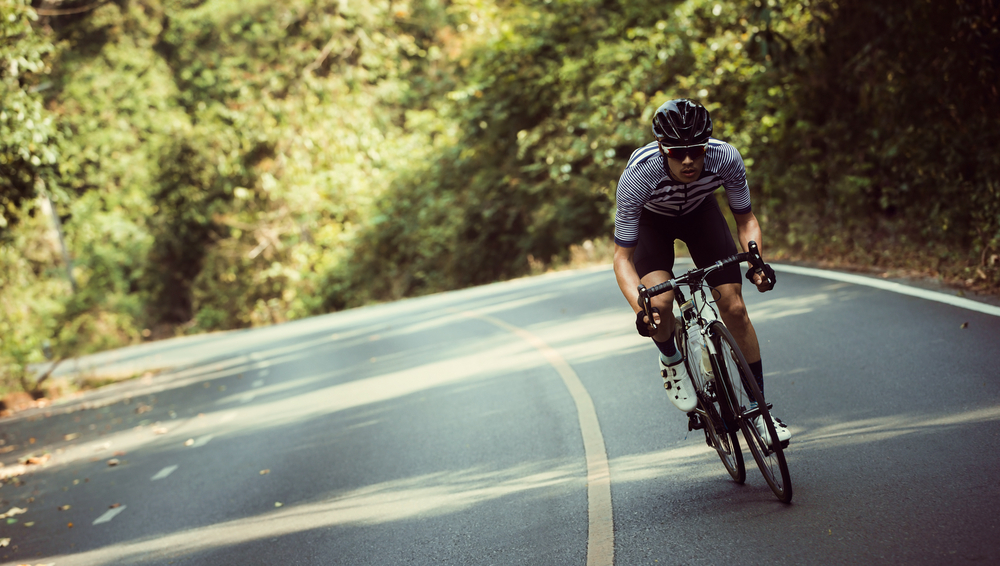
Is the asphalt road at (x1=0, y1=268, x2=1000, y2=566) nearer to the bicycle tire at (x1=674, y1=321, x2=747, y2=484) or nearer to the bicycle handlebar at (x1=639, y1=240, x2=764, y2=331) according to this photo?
the bicycle tire at (x1=674, y1=321, x2=747, y2=484)

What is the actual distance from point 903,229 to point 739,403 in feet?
29.3

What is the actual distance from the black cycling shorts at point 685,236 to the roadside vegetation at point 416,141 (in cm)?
524

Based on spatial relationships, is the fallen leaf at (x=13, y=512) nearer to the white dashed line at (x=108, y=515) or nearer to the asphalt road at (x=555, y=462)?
the asphalt road at (x=555, y=462)

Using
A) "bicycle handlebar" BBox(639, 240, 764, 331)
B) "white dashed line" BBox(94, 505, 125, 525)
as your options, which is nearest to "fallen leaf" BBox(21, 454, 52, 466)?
"white dashed line" BBox(94, 505, 125, 525)

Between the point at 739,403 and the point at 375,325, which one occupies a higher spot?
the point at 739,403

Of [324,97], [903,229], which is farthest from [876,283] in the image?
[324,97]

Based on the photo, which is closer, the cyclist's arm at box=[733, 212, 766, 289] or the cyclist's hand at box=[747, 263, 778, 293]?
the cyclist's hand at box=[747, 263, 778, 293]

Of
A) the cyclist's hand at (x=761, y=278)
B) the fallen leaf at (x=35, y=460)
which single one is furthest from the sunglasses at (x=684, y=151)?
the fallen leaf at (x=35, y=460)

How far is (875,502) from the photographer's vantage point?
13.8ft

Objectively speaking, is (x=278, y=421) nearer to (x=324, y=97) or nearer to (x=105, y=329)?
(x=324, y=97)

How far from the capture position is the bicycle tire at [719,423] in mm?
4636

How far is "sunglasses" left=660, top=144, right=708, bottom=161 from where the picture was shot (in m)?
4.30

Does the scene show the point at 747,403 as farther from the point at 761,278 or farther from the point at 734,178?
the point at 734,178

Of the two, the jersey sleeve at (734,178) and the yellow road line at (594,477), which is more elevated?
the jersey sleeve at (734,178)
